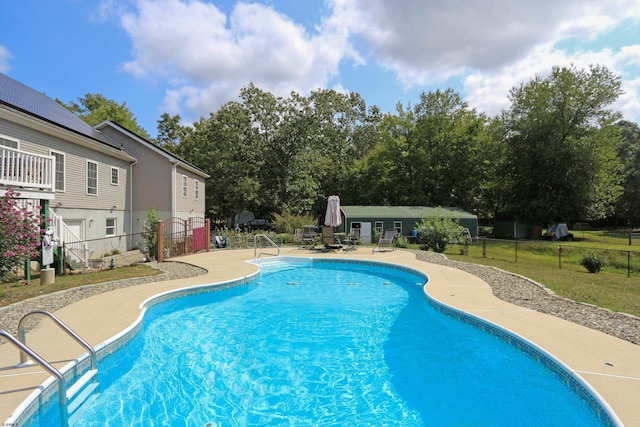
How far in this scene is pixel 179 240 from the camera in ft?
50.0

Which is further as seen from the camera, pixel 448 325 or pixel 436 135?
pixel 436 135

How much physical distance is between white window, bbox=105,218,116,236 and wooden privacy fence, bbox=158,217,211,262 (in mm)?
3213

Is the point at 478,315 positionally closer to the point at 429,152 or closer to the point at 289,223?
the point at 289,223

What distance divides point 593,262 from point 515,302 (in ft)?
31.0

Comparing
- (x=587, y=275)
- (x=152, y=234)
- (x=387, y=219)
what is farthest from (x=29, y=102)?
(x=587, y=275)

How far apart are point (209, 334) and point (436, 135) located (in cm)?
3480

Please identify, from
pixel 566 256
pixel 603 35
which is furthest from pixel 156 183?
pixel 566 256

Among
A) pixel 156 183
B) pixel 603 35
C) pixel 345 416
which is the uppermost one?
pixel 603 35

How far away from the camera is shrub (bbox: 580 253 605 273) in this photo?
538 inches

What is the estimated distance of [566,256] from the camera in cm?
1791

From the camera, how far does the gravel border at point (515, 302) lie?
571 cm

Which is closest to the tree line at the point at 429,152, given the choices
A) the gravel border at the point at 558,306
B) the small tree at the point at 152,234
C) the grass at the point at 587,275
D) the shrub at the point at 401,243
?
the shrub at the point at 401,243

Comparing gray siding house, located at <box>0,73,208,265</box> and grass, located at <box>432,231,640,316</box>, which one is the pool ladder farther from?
grass, located at <box>432,231,640,316</box>

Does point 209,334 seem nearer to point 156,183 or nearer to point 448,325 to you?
Result: point 448,325
